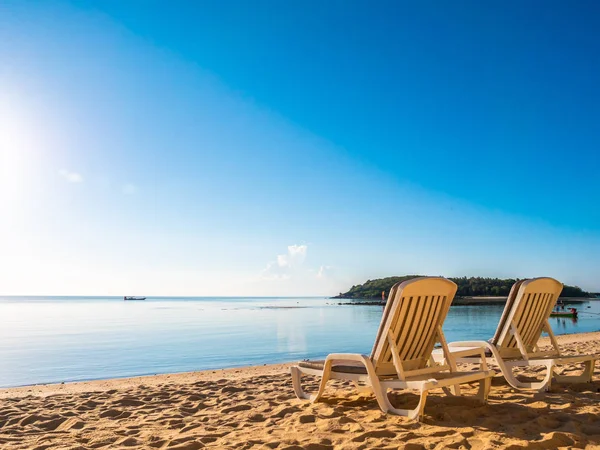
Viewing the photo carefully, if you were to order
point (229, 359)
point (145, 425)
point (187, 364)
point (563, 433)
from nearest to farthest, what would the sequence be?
point (563, 433) → point (145, 425) → point (187, 364) → point (229, 359)

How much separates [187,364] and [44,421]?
8.59 meters

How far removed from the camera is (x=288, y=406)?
16.5 feet

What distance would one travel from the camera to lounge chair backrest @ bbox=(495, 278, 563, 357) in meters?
5.55

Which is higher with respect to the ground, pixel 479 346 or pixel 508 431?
pixel 479 346

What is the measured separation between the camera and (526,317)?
225 inches

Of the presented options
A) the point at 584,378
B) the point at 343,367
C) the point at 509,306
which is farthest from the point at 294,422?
the point at 584,378

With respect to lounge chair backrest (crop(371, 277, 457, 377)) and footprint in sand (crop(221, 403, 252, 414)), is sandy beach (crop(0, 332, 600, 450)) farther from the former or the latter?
lounge chair backrest (crop(371, 277, 457, 377))

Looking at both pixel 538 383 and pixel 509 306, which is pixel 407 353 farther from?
pixel 538 383

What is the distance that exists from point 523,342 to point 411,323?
2.28m

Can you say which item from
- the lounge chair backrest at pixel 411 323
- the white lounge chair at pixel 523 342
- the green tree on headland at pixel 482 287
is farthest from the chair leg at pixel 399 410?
the green tree on headland at pixel 482 287

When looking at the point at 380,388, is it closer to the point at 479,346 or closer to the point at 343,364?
the point at 343,364

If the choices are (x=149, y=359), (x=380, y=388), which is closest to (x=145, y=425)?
(x=380, y=388)

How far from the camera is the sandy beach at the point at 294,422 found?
3.61m

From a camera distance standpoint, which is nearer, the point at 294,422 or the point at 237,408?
the point at 294,422
